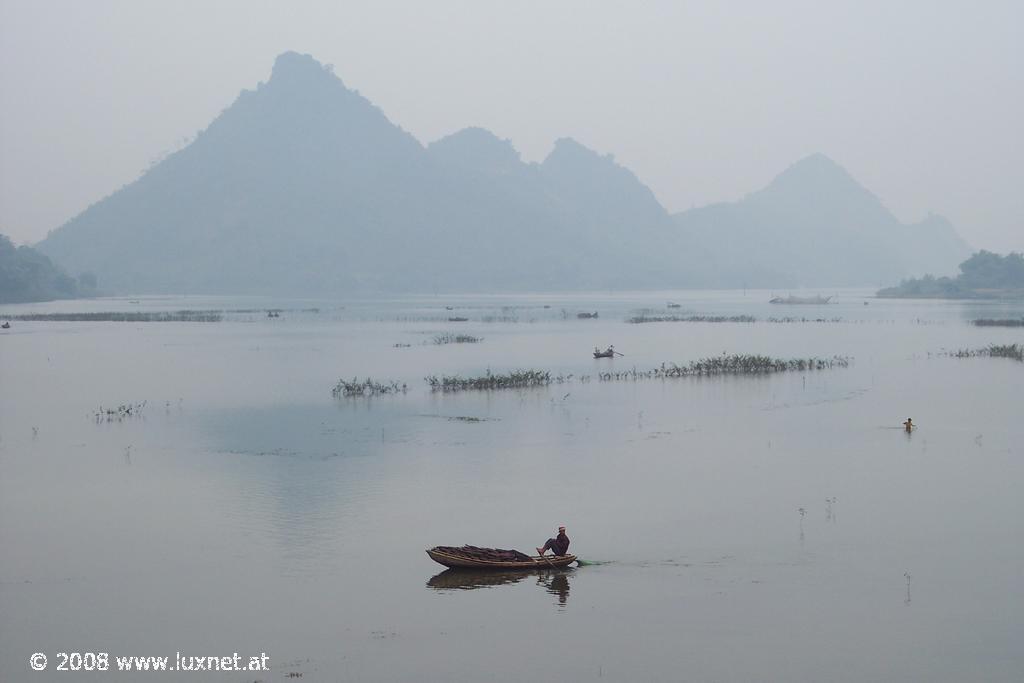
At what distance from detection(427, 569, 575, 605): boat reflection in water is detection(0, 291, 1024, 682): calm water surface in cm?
7

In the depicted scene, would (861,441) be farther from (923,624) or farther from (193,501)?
(193,501)

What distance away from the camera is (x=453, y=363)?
2576 inches

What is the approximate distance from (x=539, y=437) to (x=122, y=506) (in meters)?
15.4

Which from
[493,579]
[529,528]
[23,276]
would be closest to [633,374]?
[529,528]

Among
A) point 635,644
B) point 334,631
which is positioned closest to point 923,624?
point 635,644

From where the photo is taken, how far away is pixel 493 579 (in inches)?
850

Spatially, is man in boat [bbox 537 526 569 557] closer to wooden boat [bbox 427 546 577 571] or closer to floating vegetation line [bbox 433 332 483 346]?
wooden boat [bbox 427 546 577 571]

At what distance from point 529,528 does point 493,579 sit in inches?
160

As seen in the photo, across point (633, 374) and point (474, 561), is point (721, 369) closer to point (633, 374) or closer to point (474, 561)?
point (633, 374)

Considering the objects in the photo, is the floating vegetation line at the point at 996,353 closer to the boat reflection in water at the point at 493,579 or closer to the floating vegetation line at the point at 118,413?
the floating vegetation line at the point at 118,413

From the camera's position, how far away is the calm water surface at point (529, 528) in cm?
1831

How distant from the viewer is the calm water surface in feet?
60.1

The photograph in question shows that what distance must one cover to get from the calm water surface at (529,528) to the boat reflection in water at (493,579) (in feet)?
0.22

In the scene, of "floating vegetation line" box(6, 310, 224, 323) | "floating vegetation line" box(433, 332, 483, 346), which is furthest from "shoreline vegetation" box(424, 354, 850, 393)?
"floating vegetation line" box(6, 310, 224, 323)
